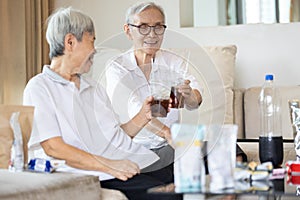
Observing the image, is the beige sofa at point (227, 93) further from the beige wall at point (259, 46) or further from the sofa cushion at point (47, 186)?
the sofa cushion at point (47, 186)

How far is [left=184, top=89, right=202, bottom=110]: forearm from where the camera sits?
229 cm

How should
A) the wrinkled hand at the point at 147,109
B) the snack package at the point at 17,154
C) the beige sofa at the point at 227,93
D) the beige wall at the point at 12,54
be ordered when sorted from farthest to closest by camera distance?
the beige wall at the point at 12,54 < the beige sofa at the point at 227,93 < the wrinkled hand at the point at 147,109 < the snack package at the point at 17,154

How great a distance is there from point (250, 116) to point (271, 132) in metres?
0.98

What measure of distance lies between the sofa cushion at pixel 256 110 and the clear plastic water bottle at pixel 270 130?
1.67 feet

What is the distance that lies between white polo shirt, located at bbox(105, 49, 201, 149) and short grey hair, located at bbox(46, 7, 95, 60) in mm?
295

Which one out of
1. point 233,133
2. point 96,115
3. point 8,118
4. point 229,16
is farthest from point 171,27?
point 233,133

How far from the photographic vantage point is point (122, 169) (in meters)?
2.03

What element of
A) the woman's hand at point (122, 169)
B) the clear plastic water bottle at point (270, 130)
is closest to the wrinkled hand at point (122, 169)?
the woman's hand at point (122, 169)

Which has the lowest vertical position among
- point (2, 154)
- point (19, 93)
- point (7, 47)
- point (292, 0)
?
point (2, 154)

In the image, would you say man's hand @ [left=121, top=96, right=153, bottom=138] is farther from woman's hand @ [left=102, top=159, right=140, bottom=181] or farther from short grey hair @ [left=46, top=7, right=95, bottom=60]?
short grey hair @ [left=46, top=7, right=95, bottom=60]

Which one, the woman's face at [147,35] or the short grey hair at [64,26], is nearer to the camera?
the short grey hair at [64,26]

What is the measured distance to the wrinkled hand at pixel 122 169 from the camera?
2.01 meters

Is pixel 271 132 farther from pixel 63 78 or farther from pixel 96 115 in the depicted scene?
pixel 63 78

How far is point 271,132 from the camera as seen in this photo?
209 centimetres
